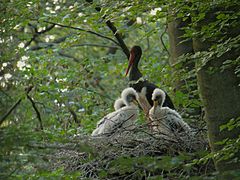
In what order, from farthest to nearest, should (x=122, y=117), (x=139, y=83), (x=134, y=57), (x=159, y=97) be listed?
(x=134, y=57), (x=139, y=83), (x=159, y=97), (x=122, y=117)

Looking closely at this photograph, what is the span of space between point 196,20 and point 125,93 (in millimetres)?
3094

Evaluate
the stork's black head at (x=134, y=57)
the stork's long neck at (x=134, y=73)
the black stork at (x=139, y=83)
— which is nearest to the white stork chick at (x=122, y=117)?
the black stork at (x=139, y=83)

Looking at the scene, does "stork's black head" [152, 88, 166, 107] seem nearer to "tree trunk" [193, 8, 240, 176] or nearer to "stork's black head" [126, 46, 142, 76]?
"stork's black head" [126, 46, 142, 76]

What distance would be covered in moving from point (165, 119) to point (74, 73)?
138 inches

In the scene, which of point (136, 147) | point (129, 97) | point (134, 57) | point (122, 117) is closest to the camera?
point (136, 147)

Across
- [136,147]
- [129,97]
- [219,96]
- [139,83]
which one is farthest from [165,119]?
[219,96]

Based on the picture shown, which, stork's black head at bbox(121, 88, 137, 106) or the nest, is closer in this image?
the nest

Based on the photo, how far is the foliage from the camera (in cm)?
477

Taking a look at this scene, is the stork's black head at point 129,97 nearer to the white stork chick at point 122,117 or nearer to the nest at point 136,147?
the white stork chick at point 122,117

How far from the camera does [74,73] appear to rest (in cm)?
Answer: 1189

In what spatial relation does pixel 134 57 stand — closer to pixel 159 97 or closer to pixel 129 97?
A: pixel 129 97

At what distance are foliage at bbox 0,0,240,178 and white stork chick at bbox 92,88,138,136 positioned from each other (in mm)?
420

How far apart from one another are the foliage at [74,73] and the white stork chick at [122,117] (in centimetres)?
42

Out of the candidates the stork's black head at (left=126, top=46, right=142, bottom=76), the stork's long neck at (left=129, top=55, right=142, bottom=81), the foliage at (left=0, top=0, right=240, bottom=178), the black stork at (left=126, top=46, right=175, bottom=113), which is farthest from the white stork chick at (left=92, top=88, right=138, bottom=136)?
the stork's black head at (left=126, top=46, right=142, bottom=76)
